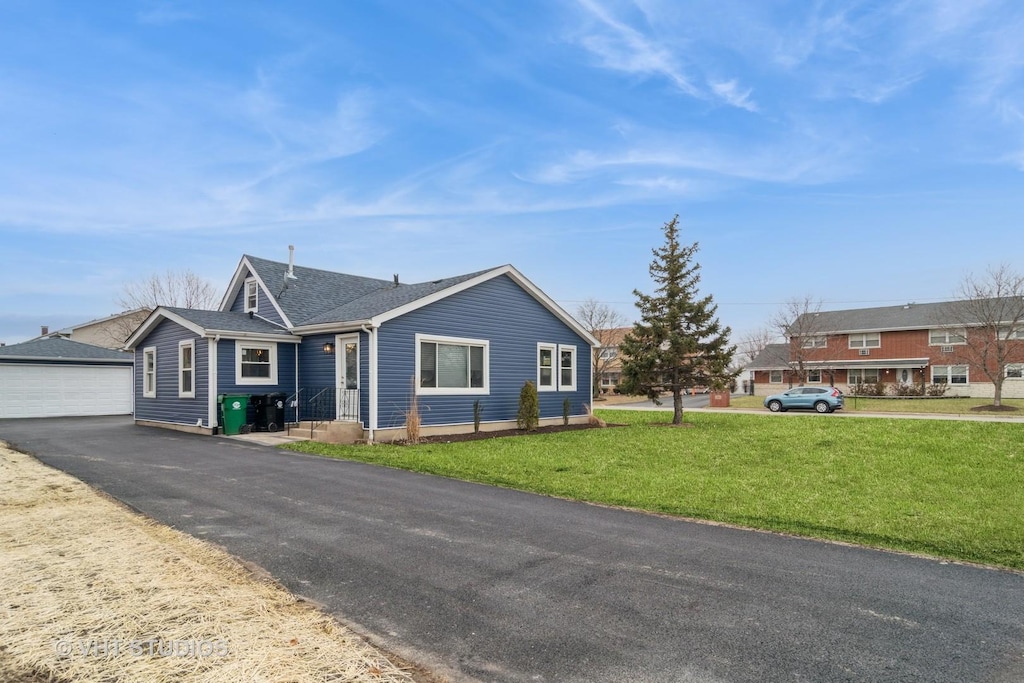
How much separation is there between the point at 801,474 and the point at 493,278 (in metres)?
10.3

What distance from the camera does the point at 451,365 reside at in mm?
16094

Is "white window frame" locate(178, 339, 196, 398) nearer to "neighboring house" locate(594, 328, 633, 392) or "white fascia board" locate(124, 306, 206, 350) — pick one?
"white fascia board" locate(124, 306, 206, 350)

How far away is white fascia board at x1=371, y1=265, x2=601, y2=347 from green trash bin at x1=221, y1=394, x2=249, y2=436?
476cm

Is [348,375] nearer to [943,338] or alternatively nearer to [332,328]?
[332,328]

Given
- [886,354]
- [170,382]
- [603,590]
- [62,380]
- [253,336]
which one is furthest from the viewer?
[886,354]

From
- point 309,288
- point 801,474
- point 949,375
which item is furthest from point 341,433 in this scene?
point 949,375

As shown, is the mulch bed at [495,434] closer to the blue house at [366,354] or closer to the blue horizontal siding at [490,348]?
the blue house at [366,354]

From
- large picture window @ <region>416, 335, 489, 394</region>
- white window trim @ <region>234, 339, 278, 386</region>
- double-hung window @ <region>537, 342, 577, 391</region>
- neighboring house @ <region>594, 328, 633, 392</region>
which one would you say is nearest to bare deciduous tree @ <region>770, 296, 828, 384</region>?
neighboring house @ <region>594, 328, 633, 392</region>

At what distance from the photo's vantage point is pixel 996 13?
39.7 ft

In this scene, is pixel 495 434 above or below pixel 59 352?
below

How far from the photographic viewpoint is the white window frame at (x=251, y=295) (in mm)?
18781

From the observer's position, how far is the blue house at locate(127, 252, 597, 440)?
14.7 meters

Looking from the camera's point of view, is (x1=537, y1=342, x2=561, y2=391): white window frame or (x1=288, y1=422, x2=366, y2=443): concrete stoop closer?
(x1=288, y1=422, x2=366, y2=443): concrete stoop

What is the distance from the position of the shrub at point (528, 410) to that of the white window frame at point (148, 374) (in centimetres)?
1196
